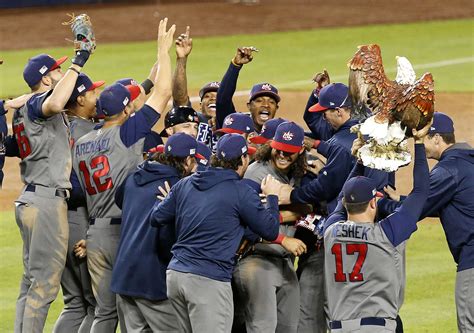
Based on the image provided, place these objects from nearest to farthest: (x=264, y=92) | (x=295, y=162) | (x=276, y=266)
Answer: (x=276, y=266)
(x=295, y=162)
(x=264, y=92)

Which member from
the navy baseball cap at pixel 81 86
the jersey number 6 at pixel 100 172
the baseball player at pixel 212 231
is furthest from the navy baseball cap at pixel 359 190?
the navy baseball cap at pixel 81 86

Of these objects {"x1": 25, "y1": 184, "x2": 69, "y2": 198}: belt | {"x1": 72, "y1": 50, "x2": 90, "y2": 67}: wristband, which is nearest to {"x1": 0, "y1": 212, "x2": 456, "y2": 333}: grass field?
{"x1": 25, "y1": 184, "x2": 69, "y2": 198}: belt

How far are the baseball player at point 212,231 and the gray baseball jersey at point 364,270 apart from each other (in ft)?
1.58

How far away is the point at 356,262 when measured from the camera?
6.20 metres

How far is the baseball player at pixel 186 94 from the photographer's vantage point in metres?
8.16

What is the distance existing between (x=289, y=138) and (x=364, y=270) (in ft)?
4.09

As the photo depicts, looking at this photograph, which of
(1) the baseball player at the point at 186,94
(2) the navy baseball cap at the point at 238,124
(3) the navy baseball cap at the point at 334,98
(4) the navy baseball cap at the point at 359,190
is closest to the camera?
(4) the navy baseball cap at the point at 359,190

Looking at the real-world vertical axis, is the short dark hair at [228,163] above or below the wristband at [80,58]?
below

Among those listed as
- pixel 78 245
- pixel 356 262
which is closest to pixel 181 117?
pixel 78 245

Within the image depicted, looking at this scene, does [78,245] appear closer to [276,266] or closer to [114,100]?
[114,100]

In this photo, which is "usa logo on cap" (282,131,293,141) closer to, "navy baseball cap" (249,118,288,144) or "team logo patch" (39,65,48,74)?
"navy baseball cap" (249,118,288,144)

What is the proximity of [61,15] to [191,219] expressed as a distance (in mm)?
21834

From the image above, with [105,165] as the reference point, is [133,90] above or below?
above

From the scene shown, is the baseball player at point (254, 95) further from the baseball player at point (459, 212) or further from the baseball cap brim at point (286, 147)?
the baseball player at point (459, 212)
